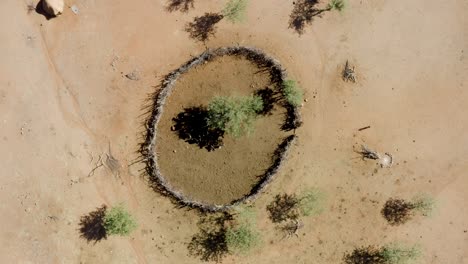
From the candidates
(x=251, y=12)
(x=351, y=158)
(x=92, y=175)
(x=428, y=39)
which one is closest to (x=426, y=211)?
(x=351, y=158)

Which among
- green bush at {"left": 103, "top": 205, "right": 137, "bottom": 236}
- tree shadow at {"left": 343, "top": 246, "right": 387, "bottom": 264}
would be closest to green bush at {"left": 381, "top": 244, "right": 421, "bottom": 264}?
tree shadow at {"left": 343, "top": 246, "right": 387, "bottom": 264}

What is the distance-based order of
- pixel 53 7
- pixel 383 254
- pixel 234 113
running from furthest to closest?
pixel 383 254, pixel 53 7, pixel 234 113

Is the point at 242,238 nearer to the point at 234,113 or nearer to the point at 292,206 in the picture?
the point at 292,206

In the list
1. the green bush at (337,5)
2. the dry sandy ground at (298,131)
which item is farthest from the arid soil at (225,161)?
the green bush at (337,5)

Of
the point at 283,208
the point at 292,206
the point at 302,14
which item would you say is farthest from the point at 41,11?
the point at 292,206

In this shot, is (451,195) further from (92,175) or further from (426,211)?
(92,175)
